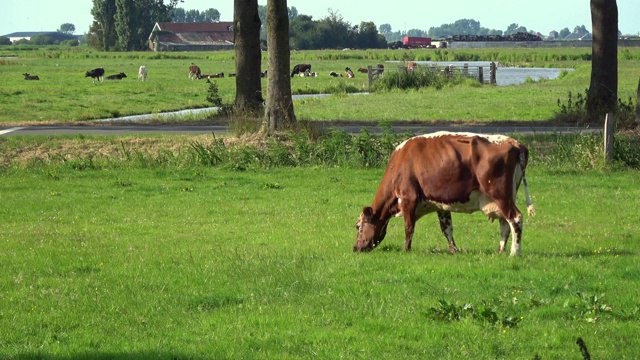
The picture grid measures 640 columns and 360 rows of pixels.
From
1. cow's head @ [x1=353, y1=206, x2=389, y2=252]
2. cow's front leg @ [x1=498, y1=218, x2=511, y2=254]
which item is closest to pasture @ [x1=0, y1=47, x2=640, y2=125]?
cow's head @ [x1=353, y1=206, x2=389, y2=252]

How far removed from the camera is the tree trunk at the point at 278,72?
92.2ft

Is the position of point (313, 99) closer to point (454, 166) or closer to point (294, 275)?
point (454, 166)

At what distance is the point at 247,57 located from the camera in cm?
3453

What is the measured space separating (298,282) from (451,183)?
2739 mm

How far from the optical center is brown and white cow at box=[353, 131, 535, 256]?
13.4 meters

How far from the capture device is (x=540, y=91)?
5372 centimetres

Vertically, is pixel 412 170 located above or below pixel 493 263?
above

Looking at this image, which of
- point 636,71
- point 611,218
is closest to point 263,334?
point 611,218

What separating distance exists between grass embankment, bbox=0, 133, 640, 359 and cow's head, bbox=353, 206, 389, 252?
348 millimetres

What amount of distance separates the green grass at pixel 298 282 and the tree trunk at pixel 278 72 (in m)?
7.69

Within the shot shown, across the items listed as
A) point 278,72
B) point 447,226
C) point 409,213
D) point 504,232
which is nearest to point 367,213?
point 409,213

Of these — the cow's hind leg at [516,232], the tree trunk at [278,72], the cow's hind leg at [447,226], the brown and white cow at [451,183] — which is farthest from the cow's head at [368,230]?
the tree trunk at [278,72]

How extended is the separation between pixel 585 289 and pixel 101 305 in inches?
211

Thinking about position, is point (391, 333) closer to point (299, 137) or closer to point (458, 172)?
point (458, 172)
